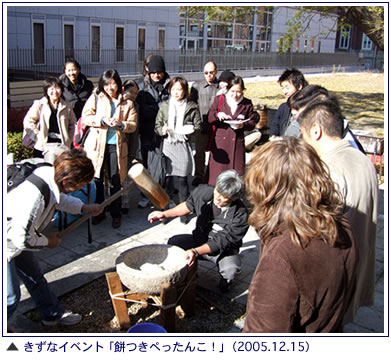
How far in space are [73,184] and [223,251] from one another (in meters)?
1.56

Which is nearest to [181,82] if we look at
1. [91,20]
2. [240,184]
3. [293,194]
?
[240,184]

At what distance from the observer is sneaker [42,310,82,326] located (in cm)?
335

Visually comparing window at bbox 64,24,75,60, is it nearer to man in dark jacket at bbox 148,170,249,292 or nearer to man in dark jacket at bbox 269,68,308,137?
man in dark jacket at bbox 269,68,308,137

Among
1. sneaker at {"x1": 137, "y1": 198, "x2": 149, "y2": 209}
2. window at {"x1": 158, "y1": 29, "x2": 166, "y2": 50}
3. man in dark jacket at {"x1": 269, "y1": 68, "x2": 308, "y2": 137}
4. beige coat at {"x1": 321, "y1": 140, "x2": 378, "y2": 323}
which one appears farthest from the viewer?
window at {"x1": 158, "y1": 29, "x2": 166, "y2": 50}

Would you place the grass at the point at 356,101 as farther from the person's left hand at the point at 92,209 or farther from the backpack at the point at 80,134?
the person's left hand at the point at 92,209

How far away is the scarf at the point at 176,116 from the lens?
5.27m

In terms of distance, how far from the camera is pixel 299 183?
169 cm

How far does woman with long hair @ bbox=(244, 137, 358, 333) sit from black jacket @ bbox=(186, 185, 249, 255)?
1897 millimetres

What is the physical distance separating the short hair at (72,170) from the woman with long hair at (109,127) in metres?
1.98

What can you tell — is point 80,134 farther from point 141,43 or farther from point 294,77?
point 141,43

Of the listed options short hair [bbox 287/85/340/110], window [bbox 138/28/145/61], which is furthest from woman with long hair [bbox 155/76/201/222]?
window [bbox 138/28/145/61]

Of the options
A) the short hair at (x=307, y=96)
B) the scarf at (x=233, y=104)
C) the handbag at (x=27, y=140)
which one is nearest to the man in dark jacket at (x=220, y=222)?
the short hair at (x=307, y=96)

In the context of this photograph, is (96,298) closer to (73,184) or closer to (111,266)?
(111,266)

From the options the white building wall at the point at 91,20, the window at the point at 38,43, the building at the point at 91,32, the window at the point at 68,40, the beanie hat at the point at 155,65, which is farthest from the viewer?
the window at the point at 68,40
